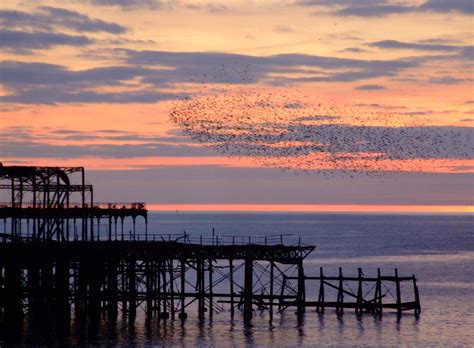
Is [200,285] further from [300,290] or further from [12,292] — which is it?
[12,292]

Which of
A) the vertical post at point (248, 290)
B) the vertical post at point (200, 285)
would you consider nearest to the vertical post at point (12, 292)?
the vertical post at point (200, 285)

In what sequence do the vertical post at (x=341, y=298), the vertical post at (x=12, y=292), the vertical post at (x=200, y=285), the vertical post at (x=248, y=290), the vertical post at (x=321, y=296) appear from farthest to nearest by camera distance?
the vertical post at (x=341, y=298) < the vertical post at (x=321, y=296) < the vertical post at (x=200, y=285) < the vertical post at (x=248, y=290) < the vertical post at (x=12, y=292)

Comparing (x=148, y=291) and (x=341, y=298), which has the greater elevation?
(x=148, y=291)

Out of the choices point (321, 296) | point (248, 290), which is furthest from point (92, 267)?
point (321, 296)

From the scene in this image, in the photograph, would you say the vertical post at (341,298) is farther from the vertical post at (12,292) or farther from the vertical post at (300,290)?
the vertical post at (12,292)

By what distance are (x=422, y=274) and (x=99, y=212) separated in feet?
210

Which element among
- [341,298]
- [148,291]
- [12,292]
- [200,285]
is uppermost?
[200,285]

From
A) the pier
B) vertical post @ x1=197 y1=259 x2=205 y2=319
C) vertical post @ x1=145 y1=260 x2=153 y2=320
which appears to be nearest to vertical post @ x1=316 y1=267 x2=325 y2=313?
the pier

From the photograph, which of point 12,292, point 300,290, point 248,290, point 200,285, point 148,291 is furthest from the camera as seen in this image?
point 300,290

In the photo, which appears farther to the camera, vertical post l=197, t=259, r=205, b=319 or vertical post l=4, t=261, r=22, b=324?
vertical post l=197, t=259, r=205, b=319

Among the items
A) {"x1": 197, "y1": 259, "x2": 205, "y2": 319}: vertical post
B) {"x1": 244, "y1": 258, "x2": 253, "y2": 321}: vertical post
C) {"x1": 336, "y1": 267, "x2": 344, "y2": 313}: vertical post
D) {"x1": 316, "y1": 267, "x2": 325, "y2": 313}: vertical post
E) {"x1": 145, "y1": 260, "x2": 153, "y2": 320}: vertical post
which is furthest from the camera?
{"x1": 336, "y1": 267, "x2": 344, "y2": 313}: vertical post

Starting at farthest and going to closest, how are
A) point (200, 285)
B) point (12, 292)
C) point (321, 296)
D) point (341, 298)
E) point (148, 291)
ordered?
point (321, 296) < point (341, 298) < point (200, 285) < point (148, 291) < point (12, 292)

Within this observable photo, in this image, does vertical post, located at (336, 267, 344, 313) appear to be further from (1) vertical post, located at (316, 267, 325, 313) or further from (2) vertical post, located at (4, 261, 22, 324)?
(2) vertical post, located at (4, 261, 22, 324)


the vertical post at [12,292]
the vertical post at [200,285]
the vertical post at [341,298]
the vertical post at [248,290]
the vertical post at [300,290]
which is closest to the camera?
the vertical post at [12,292]
